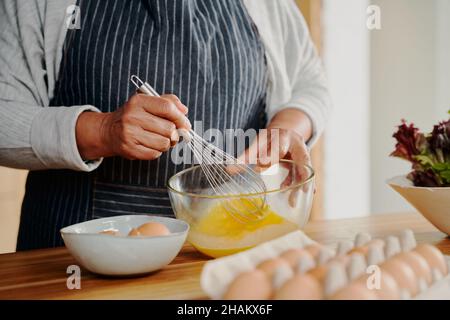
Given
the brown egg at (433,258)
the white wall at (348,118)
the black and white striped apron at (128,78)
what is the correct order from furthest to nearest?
the white wall at (348,118)
the black and white striped apron at (128,78)
the brown egg at (433,258)

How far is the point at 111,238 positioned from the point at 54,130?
31 cm

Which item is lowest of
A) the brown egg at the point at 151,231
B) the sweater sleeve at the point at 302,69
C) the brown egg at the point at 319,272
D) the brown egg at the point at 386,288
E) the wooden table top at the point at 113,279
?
the wooden table top at the point at 113,279

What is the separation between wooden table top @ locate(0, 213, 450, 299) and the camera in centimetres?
61

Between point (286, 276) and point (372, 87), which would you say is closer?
point (286, 276)

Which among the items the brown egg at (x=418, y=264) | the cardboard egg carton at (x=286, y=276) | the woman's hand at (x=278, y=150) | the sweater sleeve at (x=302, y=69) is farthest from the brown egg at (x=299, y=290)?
the sweater sleeve at (x=302, y=69)

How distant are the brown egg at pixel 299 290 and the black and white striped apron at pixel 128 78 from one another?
22.8 inches

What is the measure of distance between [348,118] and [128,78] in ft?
5.62

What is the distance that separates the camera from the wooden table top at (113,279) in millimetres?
609

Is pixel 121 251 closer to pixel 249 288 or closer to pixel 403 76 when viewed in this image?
pixel 249 288

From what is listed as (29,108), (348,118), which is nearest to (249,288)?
Answer: (29,108)

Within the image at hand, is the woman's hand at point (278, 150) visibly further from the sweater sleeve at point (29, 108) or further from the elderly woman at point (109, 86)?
the sweater sleeve at point (29, 108)

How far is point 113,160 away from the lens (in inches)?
40.4

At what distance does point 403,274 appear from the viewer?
521mm
